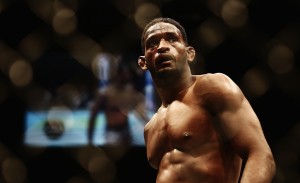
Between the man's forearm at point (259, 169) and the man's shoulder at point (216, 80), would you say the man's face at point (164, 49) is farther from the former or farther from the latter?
the man's forearm at point (259, 169)

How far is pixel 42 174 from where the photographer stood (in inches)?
76.8

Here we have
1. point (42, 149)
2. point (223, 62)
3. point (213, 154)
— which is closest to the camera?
point (213, 154)

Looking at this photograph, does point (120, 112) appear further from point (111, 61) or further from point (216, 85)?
point (216, 85)

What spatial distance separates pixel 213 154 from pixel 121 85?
84cm

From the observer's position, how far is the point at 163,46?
1050 mm

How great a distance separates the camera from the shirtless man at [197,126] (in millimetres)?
931

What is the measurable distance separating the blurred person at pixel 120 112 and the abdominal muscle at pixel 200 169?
2.51 feet

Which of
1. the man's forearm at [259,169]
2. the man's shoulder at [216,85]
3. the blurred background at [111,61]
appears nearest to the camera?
the man's forearm at [259,169]

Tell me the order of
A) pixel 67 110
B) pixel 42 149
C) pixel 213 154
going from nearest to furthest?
pixel 213 154
pixel 67 110
pixel 42 149

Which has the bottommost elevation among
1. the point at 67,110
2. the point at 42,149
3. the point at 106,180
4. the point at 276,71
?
the point at 106,180

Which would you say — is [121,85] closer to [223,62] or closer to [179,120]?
[223,62]

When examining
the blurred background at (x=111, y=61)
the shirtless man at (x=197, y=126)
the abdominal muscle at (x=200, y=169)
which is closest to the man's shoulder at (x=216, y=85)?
the shirtless man at (x=197, y=126)

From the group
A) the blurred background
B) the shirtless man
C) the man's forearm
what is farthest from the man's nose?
the blurred background

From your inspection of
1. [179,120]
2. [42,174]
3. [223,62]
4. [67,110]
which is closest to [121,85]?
[67,110]
